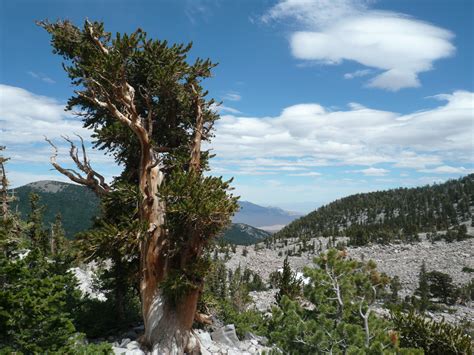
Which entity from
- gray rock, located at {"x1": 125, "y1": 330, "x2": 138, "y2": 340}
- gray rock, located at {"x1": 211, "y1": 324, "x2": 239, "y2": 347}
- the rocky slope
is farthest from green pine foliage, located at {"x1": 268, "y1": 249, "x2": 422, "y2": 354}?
the rocky slope

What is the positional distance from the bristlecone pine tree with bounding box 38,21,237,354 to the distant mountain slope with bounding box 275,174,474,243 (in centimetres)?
9503

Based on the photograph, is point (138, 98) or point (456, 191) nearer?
point (138, 98)

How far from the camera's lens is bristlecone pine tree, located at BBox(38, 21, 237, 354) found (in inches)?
441

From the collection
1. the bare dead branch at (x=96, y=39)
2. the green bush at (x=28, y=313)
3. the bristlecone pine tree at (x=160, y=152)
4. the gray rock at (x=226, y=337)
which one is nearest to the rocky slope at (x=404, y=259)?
the gray rock at (x=226, y=337)

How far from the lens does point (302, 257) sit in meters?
90.4

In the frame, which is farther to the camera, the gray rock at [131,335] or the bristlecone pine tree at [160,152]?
the gray rock at [131,335]

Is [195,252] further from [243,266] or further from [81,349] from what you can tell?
[243,266]

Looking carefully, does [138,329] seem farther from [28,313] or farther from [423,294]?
[423,294]

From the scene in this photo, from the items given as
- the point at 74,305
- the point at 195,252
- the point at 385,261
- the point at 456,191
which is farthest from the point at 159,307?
the point at 456,191

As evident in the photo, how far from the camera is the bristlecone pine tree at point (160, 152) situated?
36.7ft

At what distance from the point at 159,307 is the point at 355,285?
6177mm

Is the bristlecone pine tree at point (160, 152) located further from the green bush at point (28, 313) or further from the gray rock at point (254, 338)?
the gray rock at point (254, 338)

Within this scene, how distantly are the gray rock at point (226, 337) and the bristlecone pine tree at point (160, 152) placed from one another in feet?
9.70

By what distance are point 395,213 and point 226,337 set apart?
431 ft
